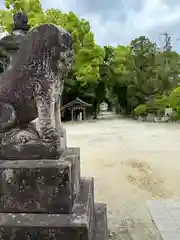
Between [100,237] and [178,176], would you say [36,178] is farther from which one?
[178,176]

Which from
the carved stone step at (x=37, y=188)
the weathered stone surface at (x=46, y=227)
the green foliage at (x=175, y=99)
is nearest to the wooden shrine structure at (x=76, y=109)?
the green foliage at (x=175, y=99)

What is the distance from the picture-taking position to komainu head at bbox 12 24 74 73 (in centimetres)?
225

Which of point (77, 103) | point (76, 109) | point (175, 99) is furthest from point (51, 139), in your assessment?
point (76, 109)

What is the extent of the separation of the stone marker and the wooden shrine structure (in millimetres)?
22315

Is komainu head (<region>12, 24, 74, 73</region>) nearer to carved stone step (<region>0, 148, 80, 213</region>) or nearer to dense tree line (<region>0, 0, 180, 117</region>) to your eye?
carved stone step (<region>0, 148, 80, 213</region>)

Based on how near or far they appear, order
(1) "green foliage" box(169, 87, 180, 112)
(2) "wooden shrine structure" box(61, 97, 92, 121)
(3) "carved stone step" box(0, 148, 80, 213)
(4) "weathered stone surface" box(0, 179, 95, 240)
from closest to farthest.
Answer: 1. (4) "weathered stone surface" box(0, 179, 95, 240)
2. (3) "carved stone step" box(0, 148, 80, 213)
3. (1) "green foliage" box(169, 87, 180, 112)
4. (2) "wooden shrine structure" box(61, 97, 92, 121)

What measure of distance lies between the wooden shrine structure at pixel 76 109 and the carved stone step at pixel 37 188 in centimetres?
2258

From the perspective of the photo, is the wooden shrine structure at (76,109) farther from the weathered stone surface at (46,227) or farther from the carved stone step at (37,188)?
the weathered stone surface at (46,227)

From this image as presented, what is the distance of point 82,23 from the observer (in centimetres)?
2352

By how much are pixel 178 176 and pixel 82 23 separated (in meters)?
20.5

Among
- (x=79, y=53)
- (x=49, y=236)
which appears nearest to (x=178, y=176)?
(x=49, y=236)

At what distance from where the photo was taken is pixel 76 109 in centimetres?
2681

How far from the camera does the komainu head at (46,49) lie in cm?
225

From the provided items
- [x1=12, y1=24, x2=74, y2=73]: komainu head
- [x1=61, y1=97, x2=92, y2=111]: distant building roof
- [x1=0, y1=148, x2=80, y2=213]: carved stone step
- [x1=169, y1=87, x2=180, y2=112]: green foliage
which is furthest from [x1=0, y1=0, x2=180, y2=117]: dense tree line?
[x1=0, y1=148, x2=80, y2=213]: carved stone step
